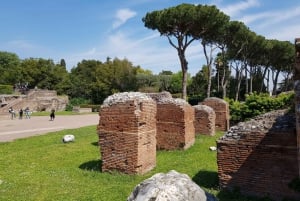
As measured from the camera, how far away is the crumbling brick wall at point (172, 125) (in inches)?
484

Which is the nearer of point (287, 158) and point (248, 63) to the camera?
point (287, 158)

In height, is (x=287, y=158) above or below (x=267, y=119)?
below

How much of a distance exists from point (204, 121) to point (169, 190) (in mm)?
12378

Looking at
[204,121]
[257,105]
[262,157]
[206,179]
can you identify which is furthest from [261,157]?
[257,105]

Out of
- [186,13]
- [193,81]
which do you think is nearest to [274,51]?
[193,81]

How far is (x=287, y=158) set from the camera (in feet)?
22.1

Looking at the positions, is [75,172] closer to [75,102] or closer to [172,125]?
[172,125]

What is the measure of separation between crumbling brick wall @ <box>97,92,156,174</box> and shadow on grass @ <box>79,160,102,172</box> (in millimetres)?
520

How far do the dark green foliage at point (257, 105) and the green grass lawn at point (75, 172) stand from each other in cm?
530

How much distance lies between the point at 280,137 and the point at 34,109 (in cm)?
3740

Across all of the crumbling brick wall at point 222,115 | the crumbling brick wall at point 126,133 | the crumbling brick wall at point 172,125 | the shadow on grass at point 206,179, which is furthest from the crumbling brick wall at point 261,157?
the crumbling brick wall at point 222,115

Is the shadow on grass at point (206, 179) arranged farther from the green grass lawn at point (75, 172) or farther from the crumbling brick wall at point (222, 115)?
the crumbling brick wall at point (222, 115)

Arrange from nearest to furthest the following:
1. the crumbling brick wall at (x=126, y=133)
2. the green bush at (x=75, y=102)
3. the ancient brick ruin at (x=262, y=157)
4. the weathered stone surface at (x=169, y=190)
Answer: the weathered stone surface at (x=169, y=190) < the ancient brick ruin at (x=262, y=157) < the crumbling brick wall at (x=126, y=133) < the green bush at (x=75, y=102)

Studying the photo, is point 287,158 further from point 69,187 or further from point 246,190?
point 69,187
